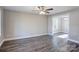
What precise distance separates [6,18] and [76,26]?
13.9 ft

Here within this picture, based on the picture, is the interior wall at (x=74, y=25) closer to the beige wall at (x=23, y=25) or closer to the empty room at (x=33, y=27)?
the empty room at (x=33, y=27)

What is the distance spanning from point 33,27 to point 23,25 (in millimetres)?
898

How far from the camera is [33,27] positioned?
6164mm

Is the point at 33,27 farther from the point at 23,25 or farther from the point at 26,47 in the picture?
the point at 26,47

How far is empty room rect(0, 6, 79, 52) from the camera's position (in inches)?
152

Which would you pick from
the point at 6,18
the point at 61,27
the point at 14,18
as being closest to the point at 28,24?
the point at 14,18

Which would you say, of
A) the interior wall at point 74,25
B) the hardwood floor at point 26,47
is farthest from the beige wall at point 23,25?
the interior wall at point 74,25

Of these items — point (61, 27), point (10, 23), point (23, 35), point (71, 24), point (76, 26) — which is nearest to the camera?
point (76, 26)

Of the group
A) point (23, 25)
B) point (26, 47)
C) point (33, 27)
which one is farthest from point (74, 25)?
point (23, 25)

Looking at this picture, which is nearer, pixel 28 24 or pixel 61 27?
pixel 28 24

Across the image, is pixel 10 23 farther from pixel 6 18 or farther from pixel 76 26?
pixel 76 26

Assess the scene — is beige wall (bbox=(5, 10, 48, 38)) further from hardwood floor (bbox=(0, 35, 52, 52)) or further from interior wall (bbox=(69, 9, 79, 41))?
interior wall (bbox=(69, 9, 79, 41))

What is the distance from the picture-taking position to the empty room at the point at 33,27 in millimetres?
3865
